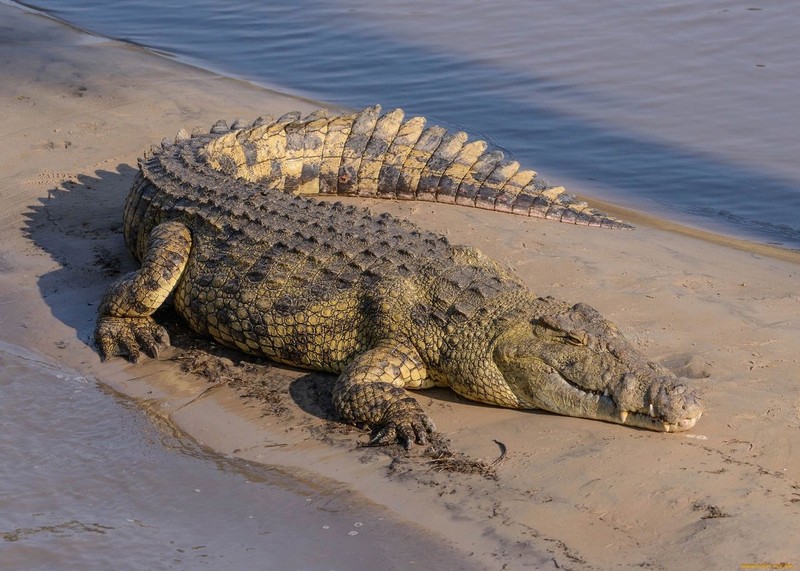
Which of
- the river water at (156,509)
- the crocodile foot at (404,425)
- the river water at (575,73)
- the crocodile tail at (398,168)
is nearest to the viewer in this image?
the river water at (156,509)

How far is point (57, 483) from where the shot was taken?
15.1ft

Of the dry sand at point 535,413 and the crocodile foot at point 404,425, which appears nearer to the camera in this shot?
the dry sand at point 535,413

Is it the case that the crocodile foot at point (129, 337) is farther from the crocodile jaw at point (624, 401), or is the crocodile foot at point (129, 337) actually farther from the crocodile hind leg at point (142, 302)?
the crocodile jaw at point (624, 401)

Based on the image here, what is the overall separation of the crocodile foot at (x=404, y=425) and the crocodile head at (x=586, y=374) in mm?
501

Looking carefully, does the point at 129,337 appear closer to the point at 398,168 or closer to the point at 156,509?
the point at 156,509

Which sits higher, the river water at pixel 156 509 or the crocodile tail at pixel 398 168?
the crocodile tail at pixel 398 168

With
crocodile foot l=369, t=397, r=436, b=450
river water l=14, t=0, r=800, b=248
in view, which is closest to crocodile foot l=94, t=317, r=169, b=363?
crocodile foot l=369, t=397, r=436, b=450

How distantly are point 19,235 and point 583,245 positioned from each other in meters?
4.10

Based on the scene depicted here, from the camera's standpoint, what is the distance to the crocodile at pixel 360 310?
4.95m

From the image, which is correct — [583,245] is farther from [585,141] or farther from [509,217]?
[585,141]

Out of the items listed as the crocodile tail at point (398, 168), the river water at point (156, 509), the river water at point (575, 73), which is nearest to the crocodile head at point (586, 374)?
the river water at point (156, 509)

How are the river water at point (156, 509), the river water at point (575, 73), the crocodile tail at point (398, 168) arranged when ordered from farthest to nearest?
the river water at point (575, 73) < the crocodile tail at point (398, 168) < the river water at point (156, 509)

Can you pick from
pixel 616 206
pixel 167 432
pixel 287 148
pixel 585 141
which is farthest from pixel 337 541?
pixel 585 141

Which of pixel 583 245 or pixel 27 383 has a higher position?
pixel 583 245
